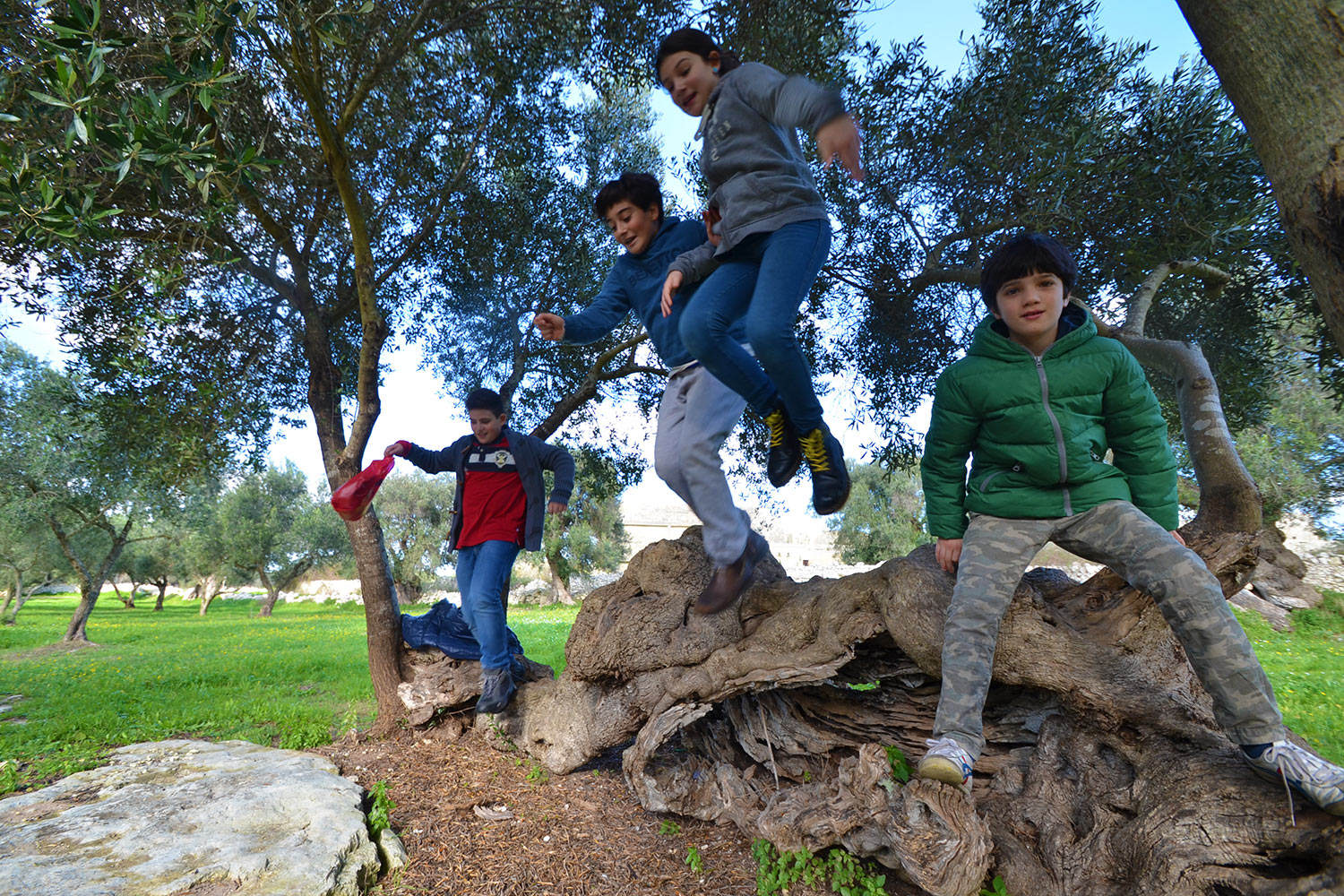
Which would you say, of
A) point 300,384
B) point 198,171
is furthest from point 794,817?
point 300,384

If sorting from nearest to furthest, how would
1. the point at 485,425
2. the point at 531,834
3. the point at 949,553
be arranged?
the point at 949,553
the point at 531,834
the point at 485,425

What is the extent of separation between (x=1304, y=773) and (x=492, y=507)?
5240 millimetres

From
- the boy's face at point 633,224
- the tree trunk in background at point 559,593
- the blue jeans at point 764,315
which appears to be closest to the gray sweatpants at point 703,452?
the blue jeans at point 764,315

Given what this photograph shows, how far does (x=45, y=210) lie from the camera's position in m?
3.44

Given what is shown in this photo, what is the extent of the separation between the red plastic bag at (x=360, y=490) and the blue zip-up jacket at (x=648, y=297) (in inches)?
93.0

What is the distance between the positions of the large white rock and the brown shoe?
2656mm

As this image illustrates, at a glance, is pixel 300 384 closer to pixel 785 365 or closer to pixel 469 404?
pixel 469 404

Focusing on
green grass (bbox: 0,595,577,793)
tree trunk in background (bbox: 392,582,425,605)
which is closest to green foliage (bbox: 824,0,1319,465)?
green grass (bbox: 0,595,577,793)

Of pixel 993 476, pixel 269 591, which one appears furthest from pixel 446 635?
pixel 269 591

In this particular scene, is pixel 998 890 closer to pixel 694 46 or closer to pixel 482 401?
pixel 694 46

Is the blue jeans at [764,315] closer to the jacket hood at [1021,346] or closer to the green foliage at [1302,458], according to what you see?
the jacket hood at [1021,346]

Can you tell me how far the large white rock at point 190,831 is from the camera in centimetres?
358

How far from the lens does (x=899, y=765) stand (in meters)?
3.67

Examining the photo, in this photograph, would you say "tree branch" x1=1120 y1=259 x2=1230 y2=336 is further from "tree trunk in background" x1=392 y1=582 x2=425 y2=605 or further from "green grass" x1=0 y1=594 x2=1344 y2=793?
"tree trunk in background" x1=392 y1=582 x2=425 y2=605
